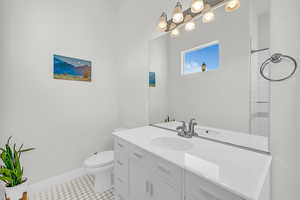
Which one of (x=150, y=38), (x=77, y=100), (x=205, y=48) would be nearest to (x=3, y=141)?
(x=77, y=100)

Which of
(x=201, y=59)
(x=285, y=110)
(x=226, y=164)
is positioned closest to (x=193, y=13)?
(x=201, y=59)

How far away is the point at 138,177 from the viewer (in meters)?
1.14

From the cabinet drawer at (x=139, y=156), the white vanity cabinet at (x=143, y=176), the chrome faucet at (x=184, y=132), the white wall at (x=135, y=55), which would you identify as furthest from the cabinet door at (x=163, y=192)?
the white wall at (x=135, y=55)

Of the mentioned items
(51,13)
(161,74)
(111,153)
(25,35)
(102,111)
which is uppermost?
(51,13)

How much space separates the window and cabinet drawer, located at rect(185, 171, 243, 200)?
0.96 m

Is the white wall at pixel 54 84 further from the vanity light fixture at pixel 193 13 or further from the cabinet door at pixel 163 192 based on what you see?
the cabinet door at pixel 163 192

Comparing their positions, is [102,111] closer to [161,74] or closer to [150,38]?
[161,74]

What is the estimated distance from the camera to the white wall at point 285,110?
806mm

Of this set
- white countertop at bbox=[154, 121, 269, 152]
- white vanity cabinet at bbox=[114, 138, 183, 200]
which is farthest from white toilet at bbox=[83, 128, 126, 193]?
white countertop at bbox=[154, 121, 269, 152]

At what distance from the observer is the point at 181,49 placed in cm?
150

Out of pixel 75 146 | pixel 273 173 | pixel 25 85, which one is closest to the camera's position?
pixel 273 173

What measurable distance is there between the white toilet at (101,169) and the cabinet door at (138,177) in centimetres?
53

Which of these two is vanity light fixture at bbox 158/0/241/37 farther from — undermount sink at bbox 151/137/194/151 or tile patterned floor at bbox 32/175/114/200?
tile patterned floor at bbox 32/175/114/200

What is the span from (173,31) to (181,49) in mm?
246
